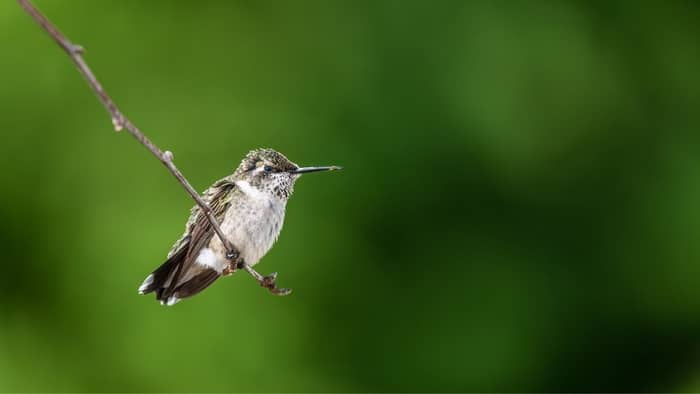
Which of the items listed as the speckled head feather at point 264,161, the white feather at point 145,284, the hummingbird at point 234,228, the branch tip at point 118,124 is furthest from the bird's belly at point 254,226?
the branch tip at point 118,124

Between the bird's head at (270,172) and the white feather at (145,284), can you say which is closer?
the white feather at (145,284)

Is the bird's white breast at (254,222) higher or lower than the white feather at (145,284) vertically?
higher

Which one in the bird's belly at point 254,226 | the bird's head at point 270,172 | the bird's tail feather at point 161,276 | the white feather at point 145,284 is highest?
the bird's head at point 270,172

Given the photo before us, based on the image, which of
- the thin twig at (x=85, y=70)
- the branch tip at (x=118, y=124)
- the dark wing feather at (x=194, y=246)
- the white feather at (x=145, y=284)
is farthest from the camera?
the dark wing feather at (x=194, y=246)

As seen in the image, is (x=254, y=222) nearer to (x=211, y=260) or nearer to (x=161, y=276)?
(x=211, y=260)

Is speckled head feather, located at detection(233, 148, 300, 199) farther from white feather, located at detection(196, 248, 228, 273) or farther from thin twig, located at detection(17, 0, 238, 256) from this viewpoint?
thin twig, located at detection(17, 0, 238, 256)

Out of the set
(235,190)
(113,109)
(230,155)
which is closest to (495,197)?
(230,155)

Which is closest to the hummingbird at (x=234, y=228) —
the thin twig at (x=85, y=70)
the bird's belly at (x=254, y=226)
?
the bird's belly at (x=254, y=226)

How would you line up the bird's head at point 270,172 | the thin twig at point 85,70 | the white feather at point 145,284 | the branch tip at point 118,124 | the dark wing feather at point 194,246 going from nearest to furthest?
the thin twig at point 85,70 → the branch tip at point 118,124 → the white feather at point 145,284 → the dark wing feather at point 194,246 → the bird's head at point 270,172

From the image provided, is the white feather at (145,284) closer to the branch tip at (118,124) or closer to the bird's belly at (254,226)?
the bird's belly at (254,226)

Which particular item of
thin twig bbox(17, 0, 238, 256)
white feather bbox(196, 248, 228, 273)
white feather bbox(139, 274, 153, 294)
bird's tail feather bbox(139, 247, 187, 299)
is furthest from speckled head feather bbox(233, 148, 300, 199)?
thin twig bbox(17, 0, 238, 256)

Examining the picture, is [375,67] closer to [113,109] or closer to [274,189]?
[274,189]
